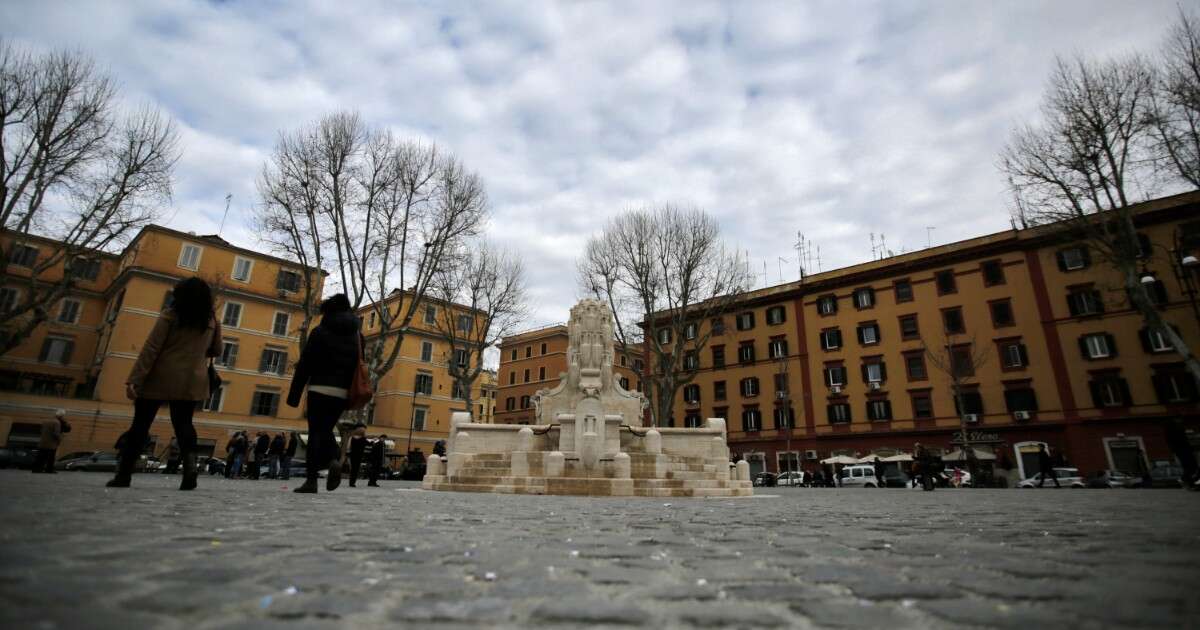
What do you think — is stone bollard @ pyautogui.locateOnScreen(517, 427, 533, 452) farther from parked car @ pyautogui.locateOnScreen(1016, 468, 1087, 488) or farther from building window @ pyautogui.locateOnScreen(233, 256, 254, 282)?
building window @ pyautogui.locateOnScreen(233, 256, 254, 282)

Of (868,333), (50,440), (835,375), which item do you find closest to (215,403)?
(50,440)

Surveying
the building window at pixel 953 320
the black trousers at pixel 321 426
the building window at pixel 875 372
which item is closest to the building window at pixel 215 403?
the black trousers at pixel 321 426

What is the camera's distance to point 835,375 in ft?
135

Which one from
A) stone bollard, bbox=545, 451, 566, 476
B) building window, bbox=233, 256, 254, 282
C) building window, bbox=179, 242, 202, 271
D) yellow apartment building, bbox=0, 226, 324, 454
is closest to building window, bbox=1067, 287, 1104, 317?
stone bollard, bbox=545, 451, 566, 476

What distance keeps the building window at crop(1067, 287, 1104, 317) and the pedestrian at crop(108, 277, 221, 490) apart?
4266cm

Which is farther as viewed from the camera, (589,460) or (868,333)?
(868,333)

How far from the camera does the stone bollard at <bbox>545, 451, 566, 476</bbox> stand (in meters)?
13.4

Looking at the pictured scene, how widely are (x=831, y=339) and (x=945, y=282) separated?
27.7ft

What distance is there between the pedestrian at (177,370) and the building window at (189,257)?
3951cm

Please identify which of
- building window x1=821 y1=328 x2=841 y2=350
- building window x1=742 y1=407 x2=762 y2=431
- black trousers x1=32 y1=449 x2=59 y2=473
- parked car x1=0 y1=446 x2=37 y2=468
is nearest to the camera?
black trousers x1=32 y1=449 x2=59 y2=473

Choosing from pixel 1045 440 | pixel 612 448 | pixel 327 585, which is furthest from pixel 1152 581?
pixel 1045 440

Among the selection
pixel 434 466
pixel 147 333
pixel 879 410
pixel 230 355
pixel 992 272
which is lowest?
pixel 434 466

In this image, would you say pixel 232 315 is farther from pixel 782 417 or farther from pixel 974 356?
pixel 974 356

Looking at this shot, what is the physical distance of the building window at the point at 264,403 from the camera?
37.3 metres
